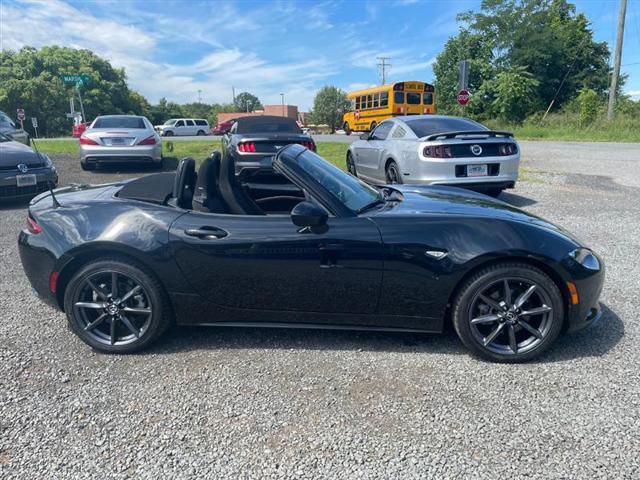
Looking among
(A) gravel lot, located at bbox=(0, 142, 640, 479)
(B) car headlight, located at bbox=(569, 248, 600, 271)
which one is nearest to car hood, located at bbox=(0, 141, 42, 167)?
(A) gravel lot, located at bbox=(0, 142, 640, 479)

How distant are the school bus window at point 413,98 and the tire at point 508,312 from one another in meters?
24.5

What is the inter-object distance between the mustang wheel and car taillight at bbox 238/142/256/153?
2.46 metres

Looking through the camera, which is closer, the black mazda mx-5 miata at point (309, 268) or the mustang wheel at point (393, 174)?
the black mazda mx-5 miata at point (309, 268)

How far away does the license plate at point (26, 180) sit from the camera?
7.08 m

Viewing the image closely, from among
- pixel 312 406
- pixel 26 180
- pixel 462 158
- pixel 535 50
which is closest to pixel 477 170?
pixel 462 158

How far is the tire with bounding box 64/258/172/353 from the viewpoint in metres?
2.88

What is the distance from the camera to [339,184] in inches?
123

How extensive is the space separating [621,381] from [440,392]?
106 cm

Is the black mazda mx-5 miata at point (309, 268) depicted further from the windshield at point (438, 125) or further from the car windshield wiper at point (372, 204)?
the windshield at point (438, 125)

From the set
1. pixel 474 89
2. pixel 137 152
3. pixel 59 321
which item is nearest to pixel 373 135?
pixel 137 152

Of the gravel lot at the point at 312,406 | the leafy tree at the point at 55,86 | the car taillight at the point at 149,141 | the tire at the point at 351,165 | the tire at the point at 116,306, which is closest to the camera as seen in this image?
the gravel lot at the point at 312,406

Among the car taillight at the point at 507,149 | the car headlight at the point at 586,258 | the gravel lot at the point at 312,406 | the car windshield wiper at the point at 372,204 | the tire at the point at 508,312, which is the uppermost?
the car taillight at the point at 507,149

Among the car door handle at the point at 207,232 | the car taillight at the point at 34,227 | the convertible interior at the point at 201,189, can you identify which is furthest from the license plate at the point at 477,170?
the car taillight at the point at 34,227

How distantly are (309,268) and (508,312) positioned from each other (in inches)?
49.2
